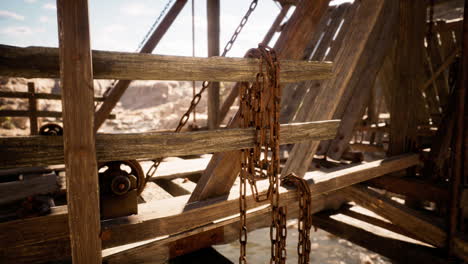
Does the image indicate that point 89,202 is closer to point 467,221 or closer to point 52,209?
→ point 52,209

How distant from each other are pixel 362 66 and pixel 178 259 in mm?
3665

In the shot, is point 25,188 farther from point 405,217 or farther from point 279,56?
point 405,217

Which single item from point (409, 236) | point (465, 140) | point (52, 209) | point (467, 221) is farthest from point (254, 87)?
point (467, 221)

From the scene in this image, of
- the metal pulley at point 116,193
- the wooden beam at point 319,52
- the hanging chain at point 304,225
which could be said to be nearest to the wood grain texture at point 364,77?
the wooden beam at point 319,52

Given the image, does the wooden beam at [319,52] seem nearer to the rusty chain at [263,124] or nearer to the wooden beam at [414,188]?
the wooden beam at [414,188]

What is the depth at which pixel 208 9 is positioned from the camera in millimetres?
5871

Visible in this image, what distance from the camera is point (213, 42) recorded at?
19.6 feet

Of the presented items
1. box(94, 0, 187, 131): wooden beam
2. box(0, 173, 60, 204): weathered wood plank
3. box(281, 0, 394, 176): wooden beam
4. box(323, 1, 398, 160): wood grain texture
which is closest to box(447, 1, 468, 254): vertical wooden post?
box(323, 1, 398, 160): wood grain texture

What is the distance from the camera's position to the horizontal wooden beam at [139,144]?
4.58 ft

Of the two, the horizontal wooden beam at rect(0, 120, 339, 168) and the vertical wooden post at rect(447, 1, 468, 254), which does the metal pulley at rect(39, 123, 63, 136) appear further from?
the vertical wooden post at rect(447, 1, 468, 254)

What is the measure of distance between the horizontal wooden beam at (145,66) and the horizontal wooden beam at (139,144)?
33cm

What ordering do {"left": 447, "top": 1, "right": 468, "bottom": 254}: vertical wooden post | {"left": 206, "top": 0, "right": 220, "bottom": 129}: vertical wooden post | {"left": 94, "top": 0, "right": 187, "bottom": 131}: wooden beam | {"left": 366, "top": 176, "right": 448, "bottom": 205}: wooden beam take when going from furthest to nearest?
{"left": 206, "top": 0, "right": 220, "bottom": 129}: vertical wooden post < {"left": 94, "top": 0, "right": 187, "bottom": 131}: wooden beam < {"left": 366, "top": 176, "right": 448, "bottom": 205}: wooden beam < {"left": 447, "top": 1, "right": 468, "bottom": 254}: vertical wooden post

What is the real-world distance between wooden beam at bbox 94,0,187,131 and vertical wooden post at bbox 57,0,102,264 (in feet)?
13.1

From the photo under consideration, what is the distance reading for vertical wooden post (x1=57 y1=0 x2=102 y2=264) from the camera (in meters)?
1.33
